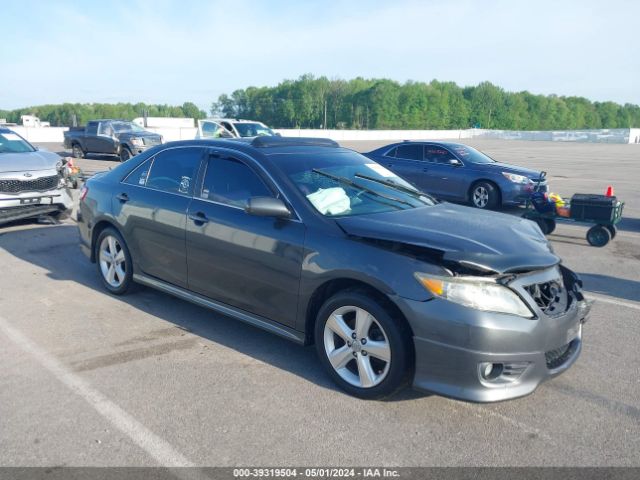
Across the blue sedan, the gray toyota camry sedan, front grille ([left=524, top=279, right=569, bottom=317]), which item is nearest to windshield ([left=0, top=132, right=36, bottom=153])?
the gray toyota camry sedan

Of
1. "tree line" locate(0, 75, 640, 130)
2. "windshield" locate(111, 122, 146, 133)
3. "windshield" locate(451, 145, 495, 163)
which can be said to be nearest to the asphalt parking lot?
"windshield" locate(451, 145, 495, 163)

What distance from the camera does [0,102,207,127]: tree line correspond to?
464 ft

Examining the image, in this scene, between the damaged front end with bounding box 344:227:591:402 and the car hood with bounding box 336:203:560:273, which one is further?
the car hood with bounding box 336:203:560:273

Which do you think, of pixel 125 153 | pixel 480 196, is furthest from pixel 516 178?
pixel 125 153

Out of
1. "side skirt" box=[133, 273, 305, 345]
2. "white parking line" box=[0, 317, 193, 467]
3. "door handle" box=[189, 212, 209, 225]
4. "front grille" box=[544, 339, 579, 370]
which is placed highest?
"door handle" box=[189, 212, 209, 225]

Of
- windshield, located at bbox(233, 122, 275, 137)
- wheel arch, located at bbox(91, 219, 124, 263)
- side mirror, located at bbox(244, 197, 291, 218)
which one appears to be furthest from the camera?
windshield, located at bbox(233, 122, 275, 137)

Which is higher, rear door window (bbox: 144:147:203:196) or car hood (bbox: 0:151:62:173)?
rear door window (bbox: 144:147:203:196)

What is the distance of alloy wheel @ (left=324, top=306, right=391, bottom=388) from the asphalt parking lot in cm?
17

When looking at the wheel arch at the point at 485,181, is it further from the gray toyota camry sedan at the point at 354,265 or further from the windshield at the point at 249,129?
the windshield at the point at 249,129

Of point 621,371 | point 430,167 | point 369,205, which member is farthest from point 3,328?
point 430,167

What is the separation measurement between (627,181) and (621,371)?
17.1 metres

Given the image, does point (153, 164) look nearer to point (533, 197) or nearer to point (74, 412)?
point (74, 412)

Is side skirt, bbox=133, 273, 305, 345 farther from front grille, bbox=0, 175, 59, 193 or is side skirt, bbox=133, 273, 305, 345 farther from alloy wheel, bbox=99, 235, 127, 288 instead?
front grille, bbox=0, 175, 59, 193

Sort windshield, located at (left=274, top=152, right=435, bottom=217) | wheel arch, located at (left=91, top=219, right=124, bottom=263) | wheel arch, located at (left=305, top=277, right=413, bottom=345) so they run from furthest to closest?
1. wheel arch, located at (left=91, top=219, right=124, bottom=263)
2. windshield, located at (left=274, top=152, right=435, bottom=217)
3. wheel arch, located at (left=305, top=277, right=413, bottom=345)
